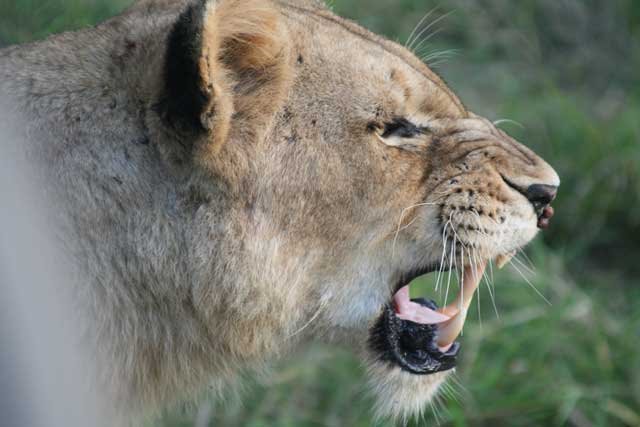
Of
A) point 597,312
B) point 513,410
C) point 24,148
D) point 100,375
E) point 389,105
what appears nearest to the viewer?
point 24,148

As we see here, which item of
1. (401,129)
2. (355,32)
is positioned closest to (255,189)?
(401,129)

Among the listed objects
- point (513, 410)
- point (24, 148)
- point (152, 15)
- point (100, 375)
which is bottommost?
point (513, 410)

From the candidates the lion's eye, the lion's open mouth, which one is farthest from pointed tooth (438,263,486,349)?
the lion's eye

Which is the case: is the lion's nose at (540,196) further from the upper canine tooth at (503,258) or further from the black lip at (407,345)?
the black lip at (407,345)

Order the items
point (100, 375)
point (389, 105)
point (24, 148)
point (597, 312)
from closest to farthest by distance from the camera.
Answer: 1. point (24, 148)
2. point (100, 375)
3. point (389, 105)
4. point (597, 312)

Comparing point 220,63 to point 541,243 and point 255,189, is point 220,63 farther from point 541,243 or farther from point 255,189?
point 541,243

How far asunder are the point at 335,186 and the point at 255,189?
8.3 inches

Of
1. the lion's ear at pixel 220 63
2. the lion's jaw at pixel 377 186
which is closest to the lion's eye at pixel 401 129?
the lion's jaw at pixel 377 186

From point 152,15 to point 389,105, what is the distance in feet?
2.05

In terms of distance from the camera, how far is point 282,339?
277cm

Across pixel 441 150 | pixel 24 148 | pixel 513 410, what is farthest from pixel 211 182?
pixel 513 410

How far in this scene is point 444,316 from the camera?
9.77 ft

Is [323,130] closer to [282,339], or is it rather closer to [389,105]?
[389,105]

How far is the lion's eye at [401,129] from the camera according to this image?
107 inches
